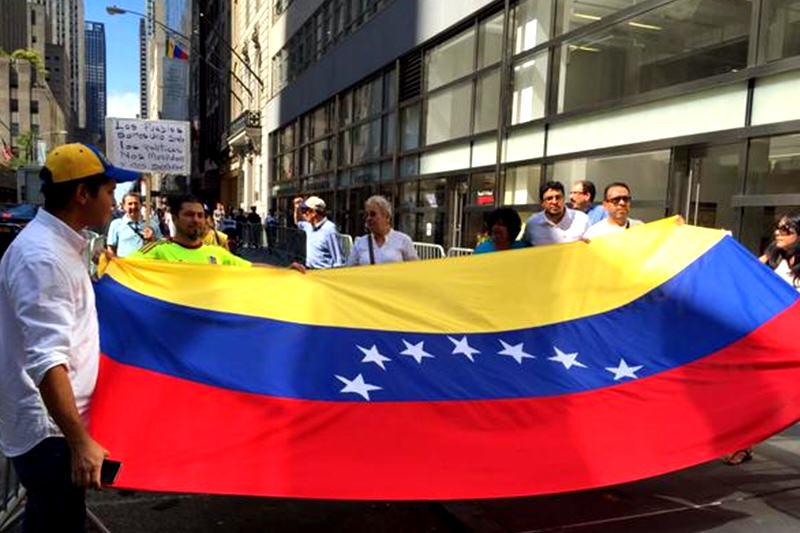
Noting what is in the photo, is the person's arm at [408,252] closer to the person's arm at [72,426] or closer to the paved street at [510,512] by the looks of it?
the paved street at [510,512]

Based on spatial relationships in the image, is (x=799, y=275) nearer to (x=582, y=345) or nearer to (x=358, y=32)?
(x=582, y=345)

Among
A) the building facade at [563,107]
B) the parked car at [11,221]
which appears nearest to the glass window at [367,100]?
the building facade at [563,107]

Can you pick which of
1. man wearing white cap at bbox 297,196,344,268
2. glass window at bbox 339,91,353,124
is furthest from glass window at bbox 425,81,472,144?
man wearing white cap at bbox 297,196,344,268

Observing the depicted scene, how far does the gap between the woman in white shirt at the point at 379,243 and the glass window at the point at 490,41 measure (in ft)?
28.0

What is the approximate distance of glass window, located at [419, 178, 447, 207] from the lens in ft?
49.9

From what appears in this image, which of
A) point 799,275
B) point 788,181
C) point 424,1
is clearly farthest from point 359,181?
point 799,275

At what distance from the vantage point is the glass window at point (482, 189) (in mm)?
13117

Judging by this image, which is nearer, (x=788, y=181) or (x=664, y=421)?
(x=664, y=421)

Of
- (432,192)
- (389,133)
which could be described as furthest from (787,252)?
(389,133)

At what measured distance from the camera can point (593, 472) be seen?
3.19 meters

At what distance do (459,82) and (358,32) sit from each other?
675 cm

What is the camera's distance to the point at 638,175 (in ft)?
30.8

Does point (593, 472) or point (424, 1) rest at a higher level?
point (424, 1)

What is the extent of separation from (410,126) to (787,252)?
1252cm
